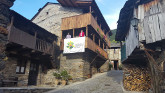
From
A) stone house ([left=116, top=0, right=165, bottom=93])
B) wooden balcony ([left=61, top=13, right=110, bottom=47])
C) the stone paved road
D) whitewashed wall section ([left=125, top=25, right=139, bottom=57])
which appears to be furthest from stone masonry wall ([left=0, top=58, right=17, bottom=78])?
stone house ([left=116, top=0, right=165, bottom=93])

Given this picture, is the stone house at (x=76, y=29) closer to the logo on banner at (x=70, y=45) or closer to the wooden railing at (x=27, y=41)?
the logo on banner at (x=70, y=45)

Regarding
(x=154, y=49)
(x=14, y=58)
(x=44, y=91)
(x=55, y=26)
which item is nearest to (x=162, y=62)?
(x=154, y=49)

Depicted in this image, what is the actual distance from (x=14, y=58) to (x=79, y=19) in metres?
7.24

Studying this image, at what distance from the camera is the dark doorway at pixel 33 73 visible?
1277 centimetres

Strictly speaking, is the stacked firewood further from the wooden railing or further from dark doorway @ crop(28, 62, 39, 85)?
dark doorway @ crop(28, 62, 39, 85)

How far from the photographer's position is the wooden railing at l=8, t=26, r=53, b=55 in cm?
956

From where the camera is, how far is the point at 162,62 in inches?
233

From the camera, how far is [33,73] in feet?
43.0

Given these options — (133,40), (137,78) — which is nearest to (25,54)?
(133,40)

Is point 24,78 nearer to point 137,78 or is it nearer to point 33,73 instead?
point 33,73

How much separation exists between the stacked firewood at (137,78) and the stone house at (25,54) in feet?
24.4

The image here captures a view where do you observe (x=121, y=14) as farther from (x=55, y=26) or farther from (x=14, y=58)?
(x=55, y=26)

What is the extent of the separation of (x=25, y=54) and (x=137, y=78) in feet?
29.6

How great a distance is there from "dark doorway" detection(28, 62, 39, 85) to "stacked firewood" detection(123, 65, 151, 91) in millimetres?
8573
